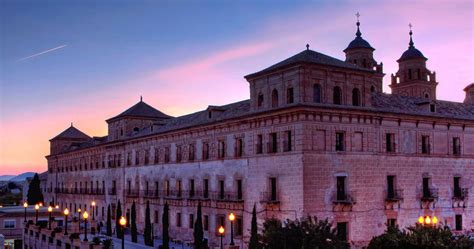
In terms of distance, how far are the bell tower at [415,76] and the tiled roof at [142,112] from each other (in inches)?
979

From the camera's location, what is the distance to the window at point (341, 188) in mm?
33688

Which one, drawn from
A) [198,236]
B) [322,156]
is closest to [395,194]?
[322,156]

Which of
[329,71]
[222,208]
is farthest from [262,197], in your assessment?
[329,71]

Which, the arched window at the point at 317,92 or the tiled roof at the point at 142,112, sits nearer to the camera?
the arched window at the point at 317,92

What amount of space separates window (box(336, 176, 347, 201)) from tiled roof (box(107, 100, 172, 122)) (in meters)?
32.0

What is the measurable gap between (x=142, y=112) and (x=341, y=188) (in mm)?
33049

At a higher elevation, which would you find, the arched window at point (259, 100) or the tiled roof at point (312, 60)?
the tiled roof at point (312, 60)

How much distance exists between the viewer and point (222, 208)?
131 ft

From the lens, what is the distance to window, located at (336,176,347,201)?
3369cm

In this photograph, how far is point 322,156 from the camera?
109 feet

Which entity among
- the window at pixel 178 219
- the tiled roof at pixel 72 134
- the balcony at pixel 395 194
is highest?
the tiled roof at pixel 72 134

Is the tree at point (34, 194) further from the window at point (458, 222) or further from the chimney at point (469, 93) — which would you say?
the window at point (458, 222)

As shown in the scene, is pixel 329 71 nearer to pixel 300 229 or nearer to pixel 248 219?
pixel 248 219

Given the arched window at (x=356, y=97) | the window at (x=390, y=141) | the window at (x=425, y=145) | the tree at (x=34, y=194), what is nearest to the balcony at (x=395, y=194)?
the window at (x=390, y=141)
